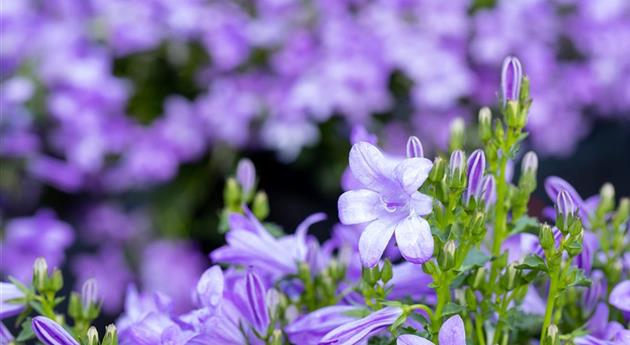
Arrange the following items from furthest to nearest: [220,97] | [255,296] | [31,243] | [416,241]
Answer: [220,97], [31,243], [255,296], [416,241]

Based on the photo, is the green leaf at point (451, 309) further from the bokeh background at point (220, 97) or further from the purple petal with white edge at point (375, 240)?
the bokeh background at point (220, 97)

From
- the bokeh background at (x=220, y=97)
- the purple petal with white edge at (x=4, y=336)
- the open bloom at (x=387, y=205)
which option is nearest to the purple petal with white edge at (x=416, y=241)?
the open bloom at (x=387, y=205)

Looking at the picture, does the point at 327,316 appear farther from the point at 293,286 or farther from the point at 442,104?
the point at 442,104

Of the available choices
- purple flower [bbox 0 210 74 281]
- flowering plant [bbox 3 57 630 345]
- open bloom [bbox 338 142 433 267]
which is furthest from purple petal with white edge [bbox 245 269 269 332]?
purple flower [bbox 0 210 74 281]

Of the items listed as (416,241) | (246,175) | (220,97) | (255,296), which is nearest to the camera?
(416,241)

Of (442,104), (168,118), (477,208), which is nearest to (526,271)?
(477,208)

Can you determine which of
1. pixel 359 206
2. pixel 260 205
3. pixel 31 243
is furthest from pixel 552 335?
pixel 31 243

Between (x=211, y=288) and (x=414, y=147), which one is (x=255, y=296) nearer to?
(x=211, y=288)
